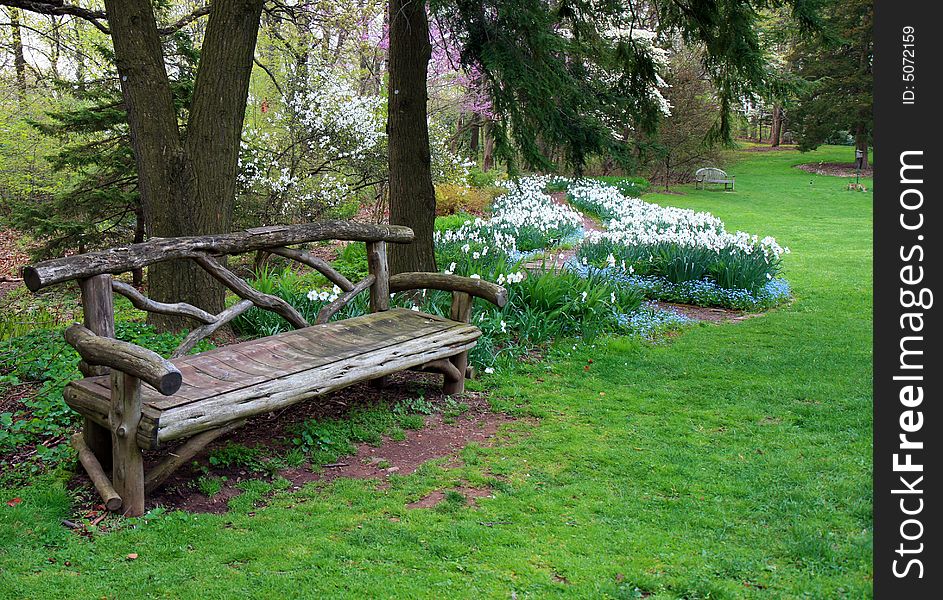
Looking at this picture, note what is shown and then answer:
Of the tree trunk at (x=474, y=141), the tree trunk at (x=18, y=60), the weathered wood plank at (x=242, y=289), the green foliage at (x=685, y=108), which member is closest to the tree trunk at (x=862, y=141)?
the green foliage at (x=685, y=108)

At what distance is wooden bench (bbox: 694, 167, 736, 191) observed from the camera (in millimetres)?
24472

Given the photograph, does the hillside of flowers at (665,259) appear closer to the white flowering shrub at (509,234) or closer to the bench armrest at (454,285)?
the white flowering shrub at (509,234)

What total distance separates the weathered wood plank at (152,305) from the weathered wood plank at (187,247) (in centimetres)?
9

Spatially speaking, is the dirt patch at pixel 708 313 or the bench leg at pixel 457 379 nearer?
the bench leg at pixel 457 379

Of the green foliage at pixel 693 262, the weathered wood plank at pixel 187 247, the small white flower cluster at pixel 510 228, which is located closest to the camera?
the weathered wood plank at pixel 187 247

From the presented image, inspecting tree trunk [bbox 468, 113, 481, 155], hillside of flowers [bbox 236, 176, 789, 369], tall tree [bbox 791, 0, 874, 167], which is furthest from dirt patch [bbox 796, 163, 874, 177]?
hillside of flowers [bbox 236, 176, 789, 369]

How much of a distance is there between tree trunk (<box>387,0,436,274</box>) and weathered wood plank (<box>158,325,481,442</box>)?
189 cm

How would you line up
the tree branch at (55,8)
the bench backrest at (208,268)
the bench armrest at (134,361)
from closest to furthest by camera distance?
the bench armrest at (134,361) → the bench backrest at (208,268) → the tree branch at (55,8)

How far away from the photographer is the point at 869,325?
7012mm

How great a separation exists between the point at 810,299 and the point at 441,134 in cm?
818

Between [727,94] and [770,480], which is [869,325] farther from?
[770,480]

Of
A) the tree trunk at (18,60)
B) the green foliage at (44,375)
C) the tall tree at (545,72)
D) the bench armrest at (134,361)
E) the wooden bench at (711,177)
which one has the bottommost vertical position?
the green foliage at (44,375)

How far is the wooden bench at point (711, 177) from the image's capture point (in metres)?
24.5

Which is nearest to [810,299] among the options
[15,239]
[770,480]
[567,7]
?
[567,7]
